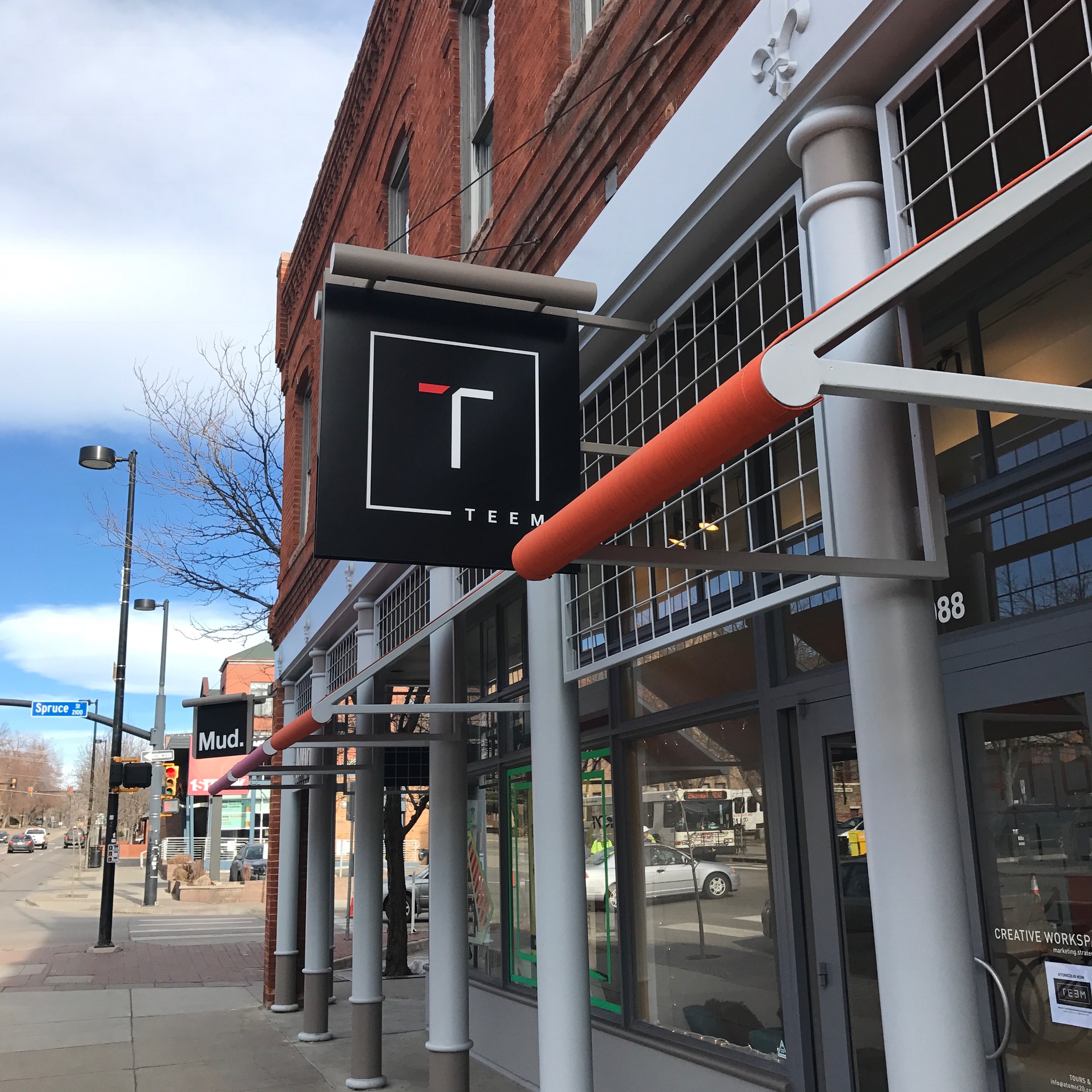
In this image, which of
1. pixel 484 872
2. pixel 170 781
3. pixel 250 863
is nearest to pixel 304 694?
pixel 484 872

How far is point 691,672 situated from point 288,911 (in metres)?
7.84

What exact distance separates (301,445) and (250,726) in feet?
12.2

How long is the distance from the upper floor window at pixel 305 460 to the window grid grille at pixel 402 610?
13.7 feet

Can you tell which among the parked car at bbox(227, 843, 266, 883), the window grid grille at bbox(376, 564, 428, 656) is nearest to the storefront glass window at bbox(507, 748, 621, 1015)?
the window grid grille at bbox(376, 564, 428, 656)

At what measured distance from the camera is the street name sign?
75.2 feet

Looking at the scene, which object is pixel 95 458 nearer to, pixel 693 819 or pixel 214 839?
pixel 693 819

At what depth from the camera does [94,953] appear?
18.8 metres

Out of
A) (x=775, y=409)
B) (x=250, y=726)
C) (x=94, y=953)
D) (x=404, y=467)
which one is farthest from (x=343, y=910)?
(x=775, y=409)

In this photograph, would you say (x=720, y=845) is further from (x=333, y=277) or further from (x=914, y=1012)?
(x=333, y=277)

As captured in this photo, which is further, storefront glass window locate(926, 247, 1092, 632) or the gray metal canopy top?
the gray metal canopy top

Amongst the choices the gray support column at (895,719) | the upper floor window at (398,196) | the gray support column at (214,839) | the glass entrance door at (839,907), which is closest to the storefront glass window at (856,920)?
the glass entrance door at (839,907)

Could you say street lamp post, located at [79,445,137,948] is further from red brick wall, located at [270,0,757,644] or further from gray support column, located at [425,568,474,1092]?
gray support column, located at [425,568,474,1092]

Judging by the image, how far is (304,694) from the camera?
13836 mm

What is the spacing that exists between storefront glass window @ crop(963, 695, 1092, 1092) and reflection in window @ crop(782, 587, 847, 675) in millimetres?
990
